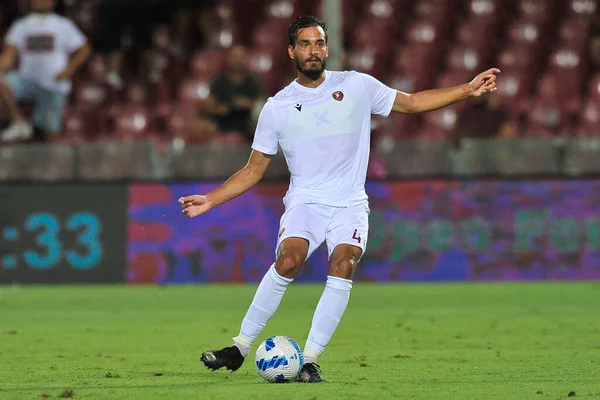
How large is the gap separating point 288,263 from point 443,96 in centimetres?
125

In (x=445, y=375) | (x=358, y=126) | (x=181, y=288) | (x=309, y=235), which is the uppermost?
(x=358, y=126)

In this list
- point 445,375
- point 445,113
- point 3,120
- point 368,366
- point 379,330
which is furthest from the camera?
point 445,113

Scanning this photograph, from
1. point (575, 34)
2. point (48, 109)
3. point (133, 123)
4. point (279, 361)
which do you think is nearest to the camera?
point (279, 361)

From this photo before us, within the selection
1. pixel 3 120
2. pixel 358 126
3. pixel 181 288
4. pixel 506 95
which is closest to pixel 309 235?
pixel 358 126

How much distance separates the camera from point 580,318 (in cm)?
1067

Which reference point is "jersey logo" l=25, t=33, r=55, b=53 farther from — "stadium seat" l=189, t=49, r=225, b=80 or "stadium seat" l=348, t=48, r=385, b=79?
"stadium seat" l=348, t=48, r=385, b=79

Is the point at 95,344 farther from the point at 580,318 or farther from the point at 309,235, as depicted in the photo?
the point at 580,318

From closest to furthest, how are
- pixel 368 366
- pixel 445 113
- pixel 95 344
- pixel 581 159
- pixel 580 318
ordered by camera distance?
pixel 368 366, pixel 95 344, pixel 580 318, pixel 581 159, pixel 445 113

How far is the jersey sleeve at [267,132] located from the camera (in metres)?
7.16

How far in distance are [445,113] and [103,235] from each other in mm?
4991

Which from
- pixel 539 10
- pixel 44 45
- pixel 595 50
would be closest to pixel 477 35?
pixel 539 10

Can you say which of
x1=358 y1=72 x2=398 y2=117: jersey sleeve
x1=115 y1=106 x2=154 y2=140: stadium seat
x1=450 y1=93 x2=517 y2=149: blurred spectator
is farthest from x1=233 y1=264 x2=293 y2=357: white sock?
x1=115 y1=106 x2=154 y2=140: stadium seat

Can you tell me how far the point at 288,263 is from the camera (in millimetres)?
6918

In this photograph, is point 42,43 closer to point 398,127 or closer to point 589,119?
point 398,127
